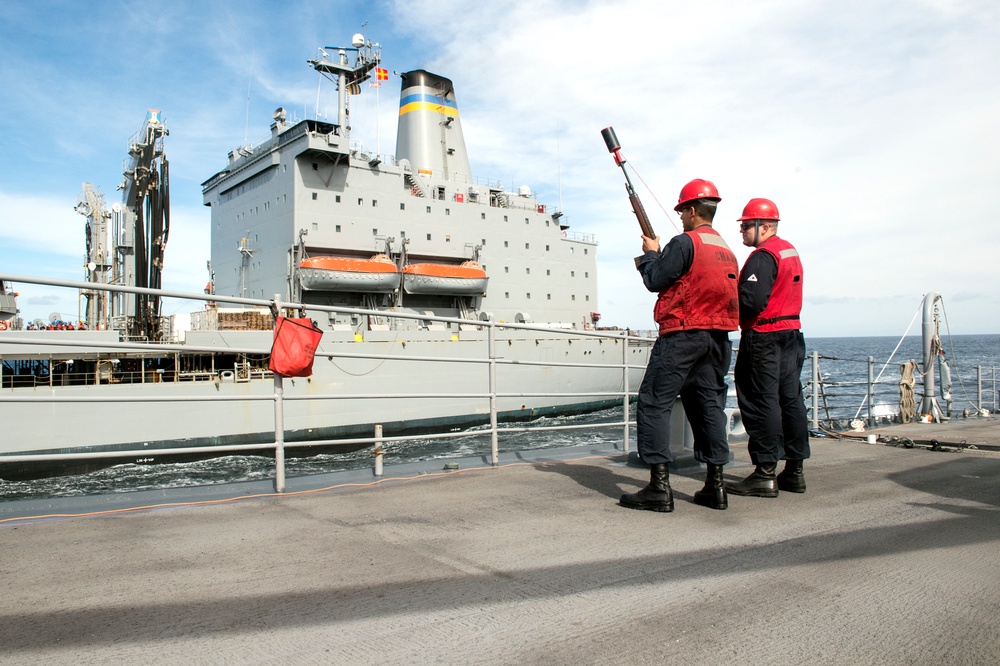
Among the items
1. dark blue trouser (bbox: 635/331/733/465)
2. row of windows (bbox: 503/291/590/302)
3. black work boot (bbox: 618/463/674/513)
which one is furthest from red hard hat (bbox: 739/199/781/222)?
row of windows (bbox: 503/291/590/302)

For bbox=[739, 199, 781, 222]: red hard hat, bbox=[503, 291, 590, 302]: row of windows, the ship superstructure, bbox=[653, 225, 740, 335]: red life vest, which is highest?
the ship superstructure

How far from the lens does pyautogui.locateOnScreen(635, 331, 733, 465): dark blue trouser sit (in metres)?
2.49

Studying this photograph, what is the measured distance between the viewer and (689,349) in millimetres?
2494

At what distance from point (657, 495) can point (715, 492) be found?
26 centimetres

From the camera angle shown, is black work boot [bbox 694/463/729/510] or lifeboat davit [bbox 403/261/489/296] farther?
lifeboat davit [bbox 403/261/489/296]

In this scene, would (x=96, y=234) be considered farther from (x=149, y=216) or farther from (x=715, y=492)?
(x=715, y=492)

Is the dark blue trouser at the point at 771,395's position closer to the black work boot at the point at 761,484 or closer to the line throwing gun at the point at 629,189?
the black work boot at the point at 761,484

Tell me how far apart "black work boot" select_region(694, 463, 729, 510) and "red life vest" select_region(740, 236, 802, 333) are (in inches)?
30.0

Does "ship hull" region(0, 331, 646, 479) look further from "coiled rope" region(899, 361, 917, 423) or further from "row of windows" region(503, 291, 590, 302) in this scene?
"coiled rope" region(899, 361, 917, 423)

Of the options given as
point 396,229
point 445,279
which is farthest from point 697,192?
point 396,229

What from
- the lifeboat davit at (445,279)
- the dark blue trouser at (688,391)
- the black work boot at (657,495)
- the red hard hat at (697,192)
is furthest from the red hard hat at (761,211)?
the lifeboat davit at (445,279)

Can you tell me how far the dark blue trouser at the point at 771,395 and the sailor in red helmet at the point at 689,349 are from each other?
380 millimetres

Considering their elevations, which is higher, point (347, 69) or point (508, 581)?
point (347, 69)

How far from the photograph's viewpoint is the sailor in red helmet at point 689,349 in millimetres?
2475
